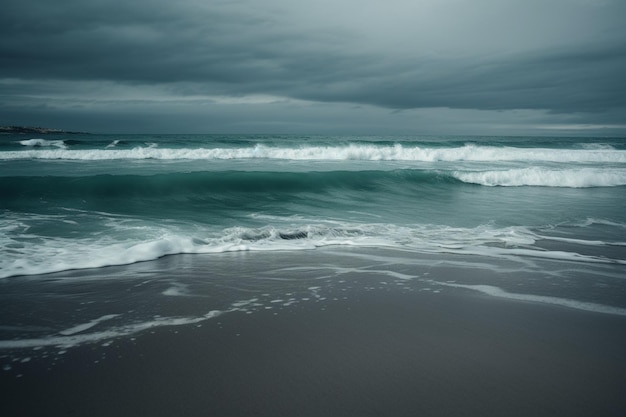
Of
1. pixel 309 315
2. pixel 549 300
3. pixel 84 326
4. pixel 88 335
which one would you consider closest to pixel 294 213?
pixel 309 315

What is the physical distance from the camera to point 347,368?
104 inches

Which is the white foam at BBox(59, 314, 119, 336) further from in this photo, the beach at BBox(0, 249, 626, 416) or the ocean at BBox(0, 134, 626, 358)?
the beach at BBox(0, 249, 626, 416)

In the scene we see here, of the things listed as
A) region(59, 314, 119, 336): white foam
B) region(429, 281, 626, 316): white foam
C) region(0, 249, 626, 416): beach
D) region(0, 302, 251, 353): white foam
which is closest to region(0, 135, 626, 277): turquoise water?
A: region(429, 281, 626, 316): white foam

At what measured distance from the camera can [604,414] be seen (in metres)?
2.20

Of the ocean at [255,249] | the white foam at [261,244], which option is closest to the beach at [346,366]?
the ocean at [255,249]

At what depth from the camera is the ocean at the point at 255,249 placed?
3801mm

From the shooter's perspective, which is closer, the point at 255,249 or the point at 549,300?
the point at 549,300

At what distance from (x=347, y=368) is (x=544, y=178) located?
58.0ft

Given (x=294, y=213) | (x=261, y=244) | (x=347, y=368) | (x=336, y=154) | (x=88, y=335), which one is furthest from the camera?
(x=336, y=154)

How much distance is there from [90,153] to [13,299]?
73.1 ft

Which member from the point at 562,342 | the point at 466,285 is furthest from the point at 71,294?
the point at 562,342

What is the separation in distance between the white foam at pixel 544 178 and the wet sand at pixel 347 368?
14415mm

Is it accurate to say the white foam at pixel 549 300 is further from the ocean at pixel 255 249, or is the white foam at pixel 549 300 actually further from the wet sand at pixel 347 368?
the wet sand at pixel 347 368

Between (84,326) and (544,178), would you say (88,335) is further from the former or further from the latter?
(544,178)
